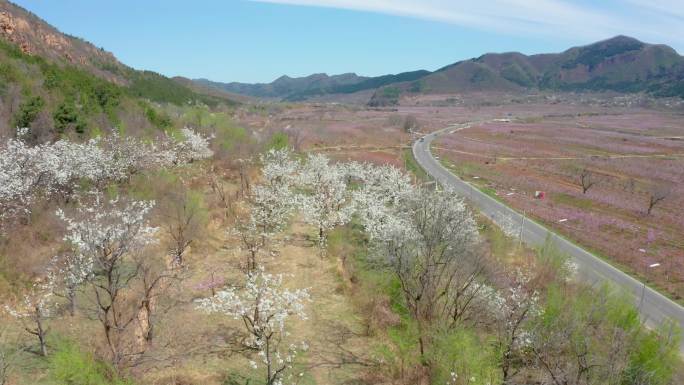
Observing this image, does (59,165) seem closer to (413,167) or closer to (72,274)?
(72,274)

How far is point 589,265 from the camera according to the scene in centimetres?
4275

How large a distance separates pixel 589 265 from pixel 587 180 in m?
45.6

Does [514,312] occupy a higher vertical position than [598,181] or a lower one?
higher

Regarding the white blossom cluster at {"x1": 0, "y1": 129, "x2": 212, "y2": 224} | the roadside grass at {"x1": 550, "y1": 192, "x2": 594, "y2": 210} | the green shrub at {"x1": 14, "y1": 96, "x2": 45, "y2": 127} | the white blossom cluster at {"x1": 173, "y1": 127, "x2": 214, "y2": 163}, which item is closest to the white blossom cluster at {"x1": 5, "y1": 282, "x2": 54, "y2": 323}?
the white blossom cluster at {"x1": 0, "y1": 129, "x2": 212, "y2": 224}

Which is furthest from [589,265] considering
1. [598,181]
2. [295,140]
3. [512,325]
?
[295,140]

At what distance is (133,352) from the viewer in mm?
21328

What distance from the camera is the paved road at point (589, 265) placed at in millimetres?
33750

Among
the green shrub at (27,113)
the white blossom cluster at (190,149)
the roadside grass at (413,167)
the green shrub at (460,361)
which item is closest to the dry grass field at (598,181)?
the roadside grass at (413,167)

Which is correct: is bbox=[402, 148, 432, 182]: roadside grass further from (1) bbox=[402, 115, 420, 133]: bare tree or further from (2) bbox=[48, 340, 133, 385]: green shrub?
(2) bbox=[48, 340, 133, 385]: green shrub

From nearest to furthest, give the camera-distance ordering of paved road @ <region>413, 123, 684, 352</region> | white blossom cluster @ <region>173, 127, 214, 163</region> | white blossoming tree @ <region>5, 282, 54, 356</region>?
white blossoming tree @ <region>5, 282, 54, 356</region>
paved road @ <region>413, 123, 684, 352</region>
white blossom cluster @ <region>173, 127, 214, 163</region>

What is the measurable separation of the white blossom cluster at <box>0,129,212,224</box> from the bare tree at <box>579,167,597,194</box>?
6615 centimetres

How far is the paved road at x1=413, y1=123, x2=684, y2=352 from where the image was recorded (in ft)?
111

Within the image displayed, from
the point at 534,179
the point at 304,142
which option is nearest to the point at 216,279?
the point at 534,179

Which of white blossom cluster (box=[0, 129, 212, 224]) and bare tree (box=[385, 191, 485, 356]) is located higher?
white blossom cluster (box=[0, 129, 212, 224])
